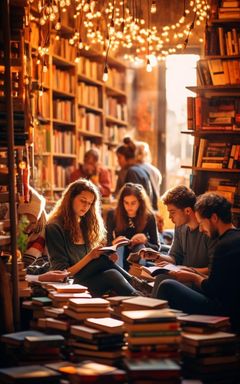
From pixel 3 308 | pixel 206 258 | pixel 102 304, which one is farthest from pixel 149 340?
pixel 206 258

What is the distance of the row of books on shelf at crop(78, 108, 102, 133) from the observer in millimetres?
10516

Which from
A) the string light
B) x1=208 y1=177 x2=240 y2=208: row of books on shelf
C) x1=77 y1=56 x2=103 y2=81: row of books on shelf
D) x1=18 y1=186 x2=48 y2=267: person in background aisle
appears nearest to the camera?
x1=18 y1=186 x2=48 y2=267: person in background aisle

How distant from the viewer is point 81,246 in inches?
240

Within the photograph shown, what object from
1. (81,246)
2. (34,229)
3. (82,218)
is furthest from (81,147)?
(81,246)

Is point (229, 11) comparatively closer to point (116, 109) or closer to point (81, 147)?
point (81, 147)

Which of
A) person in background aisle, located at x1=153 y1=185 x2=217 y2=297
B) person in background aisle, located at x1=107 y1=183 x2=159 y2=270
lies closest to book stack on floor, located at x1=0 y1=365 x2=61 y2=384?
person in background aisle, located at x1=153 y1=185 x2=217 y2=297

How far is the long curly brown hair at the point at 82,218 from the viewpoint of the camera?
599 cm

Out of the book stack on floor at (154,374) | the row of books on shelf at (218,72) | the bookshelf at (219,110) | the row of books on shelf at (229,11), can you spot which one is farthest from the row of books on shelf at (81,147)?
the book stack on floor at (154,374)

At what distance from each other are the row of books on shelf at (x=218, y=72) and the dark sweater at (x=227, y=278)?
8.31 ft

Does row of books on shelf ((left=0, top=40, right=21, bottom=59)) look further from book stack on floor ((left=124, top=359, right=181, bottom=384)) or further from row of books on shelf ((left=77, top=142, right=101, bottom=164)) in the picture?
row of books on shelf ((left=77, top=142, right=101, bottom=164))

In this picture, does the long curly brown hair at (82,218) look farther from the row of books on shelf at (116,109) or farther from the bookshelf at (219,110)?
the row of books on shelf at (116,109)

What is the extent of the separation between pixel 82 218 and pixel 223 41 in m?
2.27

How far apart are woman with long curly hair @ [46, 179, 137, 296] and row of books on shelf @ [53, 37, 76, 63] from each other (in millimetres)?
3767

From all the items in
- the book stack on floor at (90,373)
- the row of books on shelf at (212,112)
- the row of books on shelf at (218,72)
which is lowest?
the book stack on floor at (90,373)
